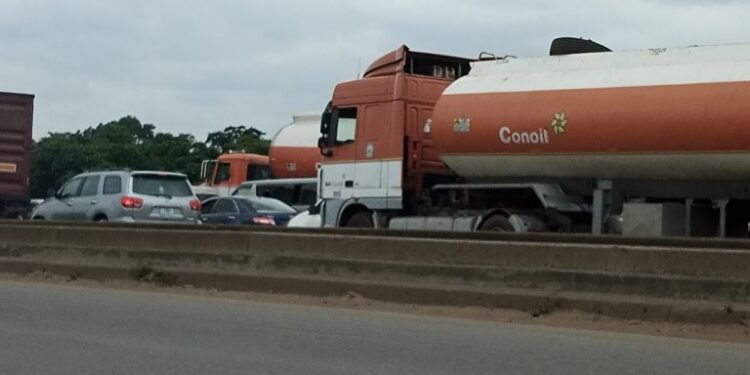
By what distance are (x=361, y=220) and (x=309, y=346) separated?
11461 mm

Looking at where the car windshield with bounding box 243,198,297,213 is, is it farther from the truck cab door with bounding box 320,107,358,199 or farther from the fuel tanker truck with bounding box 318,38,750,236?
the truck cab door with bounding box 320,107,358,199

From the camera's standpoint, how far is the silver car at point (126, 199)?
2383 cm

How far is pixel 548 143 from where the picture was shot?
18.0m

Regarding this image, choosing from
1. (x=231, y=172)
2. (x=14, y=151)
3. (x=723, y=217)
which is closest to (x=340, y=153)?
(x=723, y=217)

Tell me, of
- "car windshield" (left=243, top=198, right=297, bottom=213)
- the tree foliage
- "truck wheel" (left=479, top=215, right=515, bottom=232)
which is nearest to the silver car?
"car windshield" (left=243, top=198, right=297, bottom=213)

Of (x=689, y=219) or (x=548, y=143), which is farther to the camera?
(x=548, y=143)

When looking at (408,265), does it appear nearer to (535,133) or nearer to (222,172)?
(535,133)

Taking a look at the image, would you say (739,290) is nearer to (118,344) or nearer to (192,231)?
(118,344)

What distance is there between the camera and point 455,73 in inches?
867

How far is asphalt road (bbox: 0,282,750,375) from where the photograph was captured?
30.8ft

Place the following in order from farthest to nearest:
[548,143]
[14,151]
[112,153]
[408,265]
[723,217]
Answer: [112,153]
[14,151]
[548,143]
[723,217]
[408,265]

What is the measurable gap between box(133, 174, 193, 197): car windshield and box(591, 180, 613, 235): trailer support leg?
9.91 m

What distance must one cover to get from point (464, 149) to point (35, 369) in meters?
10.9

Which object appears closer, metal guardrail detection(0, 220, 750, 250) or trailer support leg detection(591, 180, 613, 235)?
metal guardrail detection(0, 220, 750, 250)
